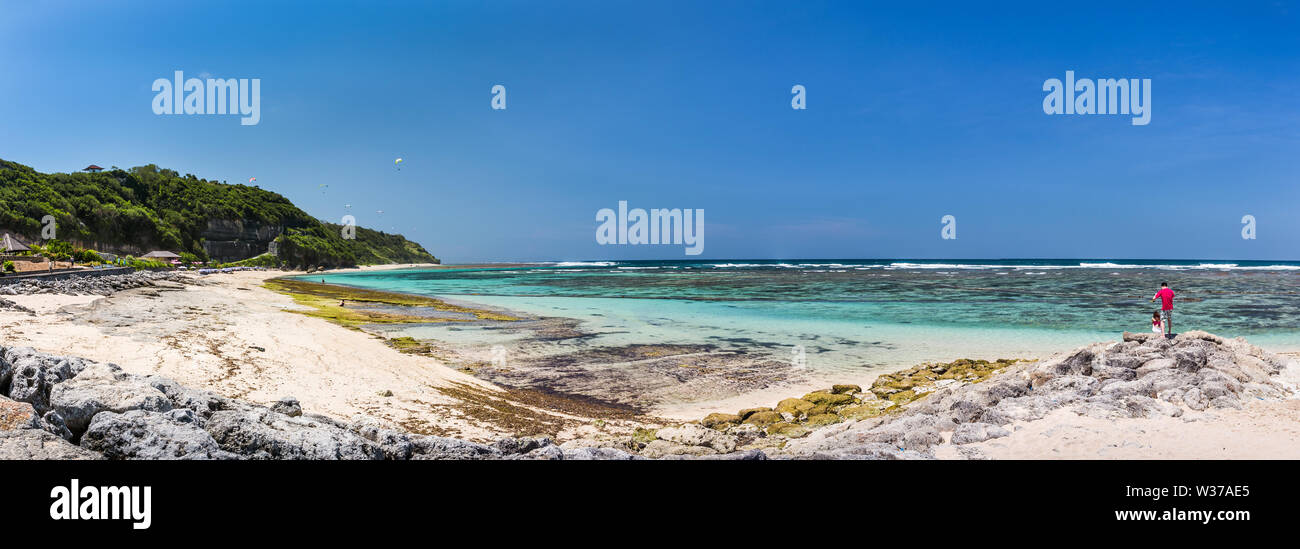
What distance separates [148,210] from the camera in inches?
3625

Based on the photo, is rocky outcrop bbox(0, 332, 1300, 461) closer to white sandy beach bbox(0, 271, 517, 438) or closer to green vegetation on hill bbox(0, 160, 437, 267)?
white sandy beach bbox(0, 271, 517, 438)

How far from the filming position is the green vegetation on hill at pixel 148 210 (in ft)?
233

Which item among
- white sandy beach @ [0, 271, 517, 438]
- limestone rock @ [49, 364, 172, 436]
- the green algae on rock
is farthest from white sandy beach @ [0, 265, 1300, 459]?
limestone rock @ [49, 364, 172, 436]

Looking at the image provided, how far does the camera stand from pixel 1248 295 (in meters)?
36.8

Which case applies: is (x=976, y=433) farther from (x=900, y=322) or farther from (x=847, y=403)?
(x=900, y=322)

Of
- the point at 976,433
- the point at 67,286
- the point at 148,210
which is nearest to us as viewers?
the point at 976,433

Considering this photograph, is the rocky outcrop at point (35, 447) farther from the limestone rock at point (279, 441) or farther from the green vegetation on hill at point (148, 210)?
the green vegetation on hill at point (148, 210)

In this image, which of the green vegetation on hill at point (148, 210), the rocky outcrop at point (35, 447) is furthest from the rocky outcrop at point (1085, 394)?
the green vegetation on hill at point (148, 210)

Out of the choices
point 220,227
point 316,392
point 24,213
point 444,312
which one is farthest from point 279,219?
point 316,392

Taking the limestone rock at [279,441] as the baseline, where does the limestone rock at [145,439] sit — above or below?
above

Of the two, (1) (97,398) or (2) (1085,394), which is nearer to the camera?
(1) (97,398)

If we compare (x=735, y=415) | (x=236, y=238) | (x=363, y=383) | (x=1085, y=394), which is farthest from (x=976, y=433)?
(x=236, y=238)
